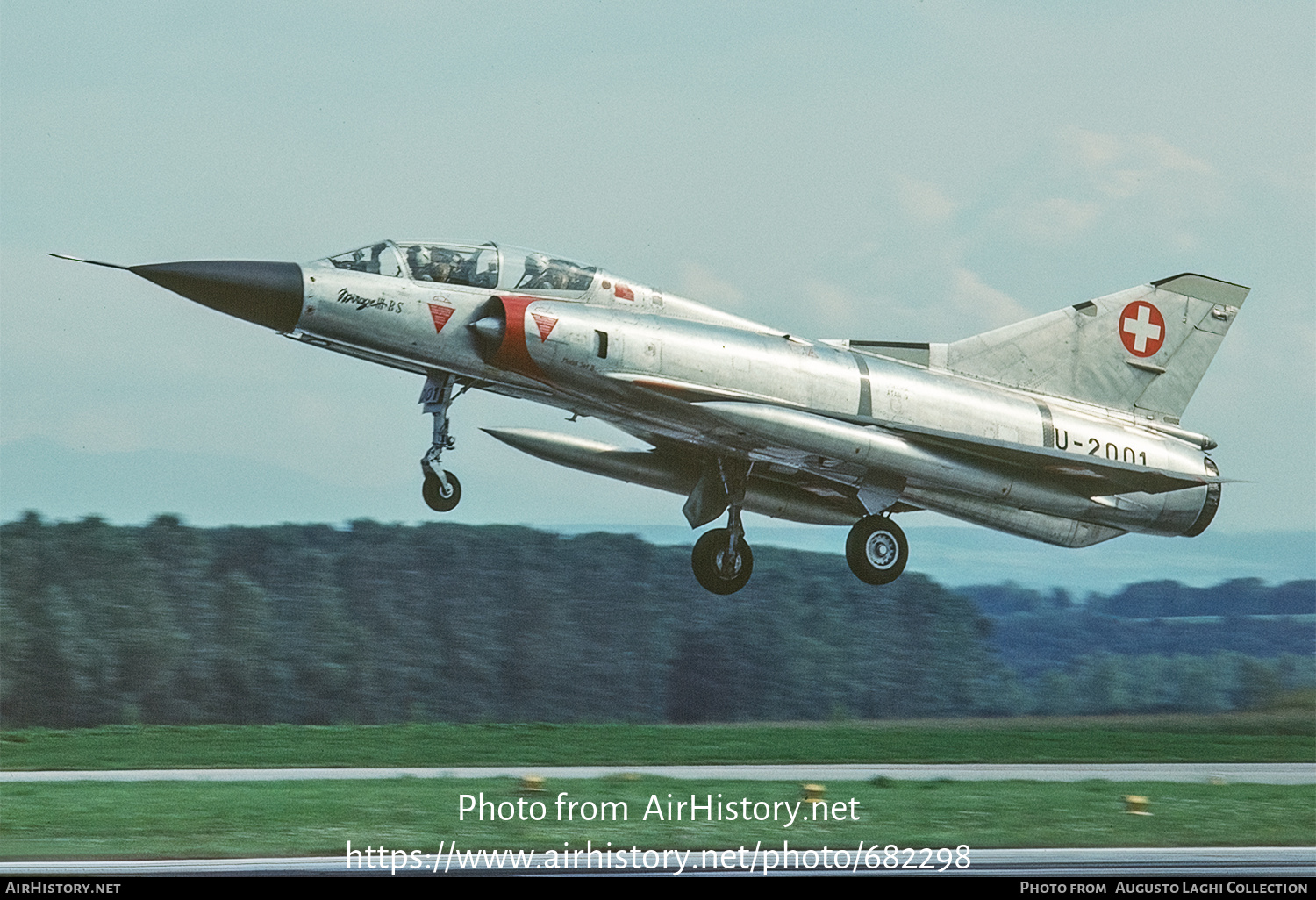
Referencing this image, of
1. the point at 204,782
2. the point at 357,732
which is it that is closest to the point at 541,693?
the point at 357,732

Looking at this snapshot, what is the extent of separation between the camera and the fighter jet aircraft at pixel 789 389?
16516 mm

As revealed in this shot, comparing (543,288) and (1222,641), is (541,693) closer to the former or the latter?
(1222,641)

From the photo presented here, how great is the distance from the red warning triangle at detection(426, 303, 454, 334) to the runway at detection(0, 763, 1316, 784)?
21.1 feet

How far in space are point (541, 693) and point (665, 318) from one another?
2127cm

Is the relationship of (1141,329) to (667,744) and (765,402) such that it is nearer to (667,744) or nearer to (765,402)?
(765,402)

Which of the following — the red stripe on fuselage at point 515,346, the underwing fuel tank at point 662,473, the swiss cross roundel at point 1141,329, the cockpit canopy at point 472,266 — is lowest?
the underwing fuel tank at point 662,473

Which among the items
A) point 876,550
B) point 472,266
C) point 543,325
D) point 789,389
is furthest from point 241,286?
point 876,550

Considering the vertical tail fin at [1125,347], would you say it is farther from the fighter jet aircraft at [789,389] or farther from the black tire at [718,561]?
the black tire at [718,561]

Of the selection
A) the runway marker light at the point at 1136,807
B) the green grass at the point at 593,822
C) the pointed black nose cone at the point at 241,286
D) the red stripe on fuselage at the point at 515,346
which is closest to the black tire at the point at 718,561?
the green grass at the point at 593,822

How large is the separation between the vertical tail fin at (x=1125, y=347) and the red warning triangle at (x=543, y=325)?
5.87 meters

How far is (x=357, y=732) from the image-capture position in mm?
24922

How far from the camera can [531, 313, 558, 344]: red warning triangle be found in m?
16.4

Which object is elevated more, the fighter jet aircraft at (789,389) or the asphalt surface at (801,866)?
the fighter jet aircraft at (789,389)
